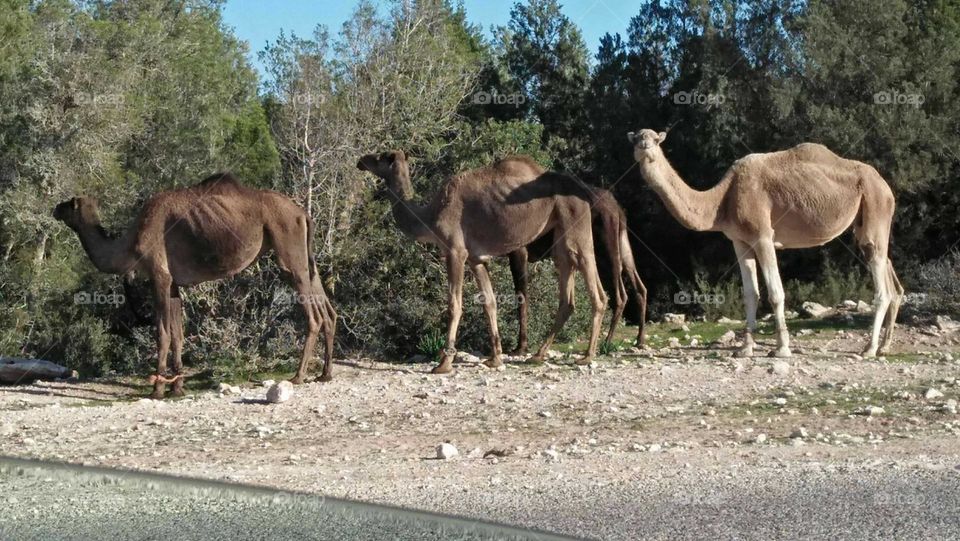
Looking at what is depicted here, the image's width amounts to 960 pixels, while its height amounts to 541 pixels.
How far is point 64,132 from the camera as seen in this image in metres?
20.4

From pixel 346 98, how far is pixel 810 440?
1045 cm

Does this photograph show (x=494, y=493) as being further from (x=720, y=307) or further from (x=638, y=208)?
(x=638, y=208)

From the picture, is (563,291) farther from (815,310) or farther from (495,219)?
(815,310)

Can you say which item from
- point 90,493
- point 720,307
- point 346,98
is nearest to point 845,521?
point 90,493

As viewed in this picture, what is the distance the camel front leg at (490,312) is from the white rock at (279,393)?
3.20 m

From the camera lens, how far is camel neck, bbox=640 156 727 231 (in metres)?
14.8

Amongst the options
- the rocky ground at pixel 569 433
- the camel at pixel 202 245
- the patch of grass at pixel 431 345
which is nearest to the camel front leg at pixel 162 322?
the camel at pixel 202 245

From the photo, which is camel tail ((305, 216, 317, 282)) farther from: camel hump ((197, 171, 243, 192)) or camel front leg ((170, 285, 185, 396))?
camel front leg ((170, 285, 185, 396))

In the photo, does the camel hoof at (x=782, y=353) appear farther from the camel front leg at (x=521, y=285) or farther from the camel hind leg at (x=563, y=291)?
the camel front leg at (x=521, y=285)

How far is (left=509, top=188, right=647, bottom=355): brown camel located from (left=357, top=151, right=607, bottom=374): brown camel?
49cm

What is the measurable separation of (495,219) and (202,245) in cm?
366

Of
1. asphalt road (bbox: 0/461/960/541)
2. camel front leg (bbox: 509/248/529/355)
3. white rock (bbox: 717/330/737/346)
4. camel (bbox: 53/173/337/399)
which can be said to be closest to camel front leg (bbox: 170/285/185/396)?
camel (bbox: 53/173/337/399)

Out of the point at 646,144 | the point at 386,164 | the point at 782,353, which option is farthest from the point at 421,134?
the point at 782,353

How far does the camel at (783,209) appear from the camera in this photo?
A: 15141 mm
